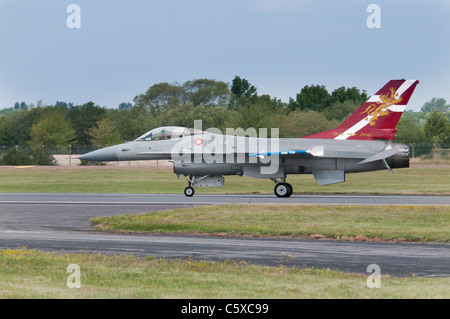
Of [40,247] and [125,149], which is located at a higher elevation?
[125,149]

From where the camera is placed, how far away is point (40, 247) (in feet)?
56.2

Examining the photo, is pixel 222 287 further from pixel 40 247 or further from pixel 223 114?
pixel 223 114

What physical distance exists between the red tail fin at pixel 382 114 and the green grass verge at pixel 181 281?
1971cm

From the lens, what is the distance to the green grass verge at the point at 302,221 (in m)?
19.7

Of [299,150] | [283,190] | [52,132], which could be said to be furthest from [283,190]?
[52,132]

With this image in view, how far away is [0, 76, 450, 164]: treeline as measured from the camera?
213 feet

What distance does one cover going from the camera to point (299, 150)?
31.9m

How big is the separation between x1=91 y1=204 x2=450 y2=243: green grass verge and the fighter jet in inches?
223

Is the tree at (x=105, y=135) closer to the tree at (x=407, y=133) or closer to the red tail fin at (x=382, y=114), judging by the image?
the tree at (x=407, y=133)

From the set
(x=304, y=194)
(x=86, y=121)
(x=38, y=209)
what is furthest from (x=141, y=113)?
(x=38, y=209)

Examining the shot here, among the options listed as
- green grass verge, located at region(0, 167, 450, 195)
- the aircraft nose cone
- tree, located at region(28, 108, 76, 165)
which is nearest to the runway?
the aircraft nose cone

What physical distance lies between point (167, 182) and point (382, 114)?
17385 millimetres

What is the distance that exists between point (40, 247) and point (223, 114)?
6527 cm

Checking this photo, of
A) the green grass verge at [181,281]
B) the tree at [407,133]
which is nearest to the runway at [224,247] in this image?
the green grass verge at [181,281]
